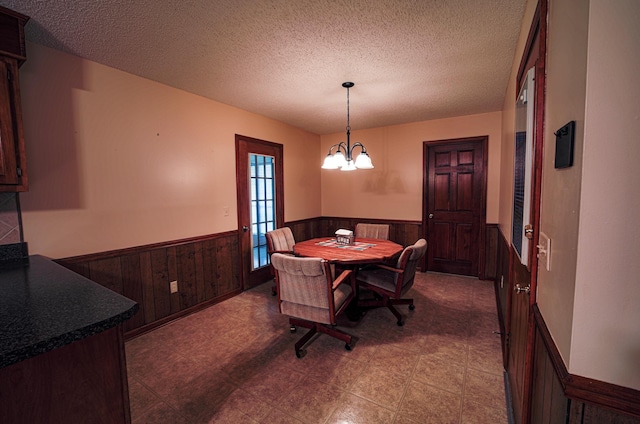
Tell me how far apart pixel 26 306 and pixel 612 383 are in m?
2.03

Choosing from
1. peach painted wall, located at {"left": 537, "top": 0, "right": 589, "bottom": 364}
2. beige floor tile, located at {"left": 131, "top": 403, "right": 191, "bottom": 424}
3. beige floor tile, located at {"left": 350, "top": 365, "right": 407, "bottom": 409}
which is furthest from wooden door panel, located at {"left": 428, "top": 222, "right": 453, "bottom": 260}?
beige floor tile, located at {"left": 131, "top": 403, "right": 191, "bottom": 424}

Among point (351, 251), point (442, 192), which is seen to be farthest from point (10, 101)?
point (442, 192)

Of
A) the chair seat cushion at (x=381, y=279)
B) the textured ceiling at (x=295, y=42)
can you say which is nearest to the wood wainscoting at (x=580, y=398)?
the chair seat cushion at (x=381, y=279)

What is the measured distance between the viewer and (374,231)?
12.7 feet

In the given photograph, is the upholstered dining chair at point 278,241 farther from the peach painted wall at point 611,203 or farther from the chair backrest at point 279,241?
the peach painted wall at point 611,203

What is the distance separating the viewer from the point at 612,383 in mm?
693

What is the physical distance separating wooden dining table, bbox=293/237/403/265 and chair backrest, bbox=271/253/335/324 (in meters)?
0.52

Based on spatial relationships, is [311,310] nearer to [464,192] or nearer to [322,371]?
[322,371]

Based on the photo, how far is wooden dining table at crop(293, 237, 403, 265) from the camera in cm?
263

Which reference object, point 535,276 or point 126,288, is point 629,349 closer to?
point 535,276

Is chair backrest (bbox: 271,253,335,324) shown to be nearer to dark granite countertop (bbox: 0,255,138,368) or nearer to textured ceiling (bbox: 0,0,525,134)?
dark granite countertop (bbox: 0,255,138,368)

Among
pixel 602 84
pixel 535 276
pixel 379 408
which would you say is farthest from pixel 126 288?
pixel 602 84

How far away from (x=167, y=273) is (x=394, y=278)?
95.7 inches

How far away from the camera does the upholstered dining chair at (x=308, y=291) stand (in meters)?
2.02
